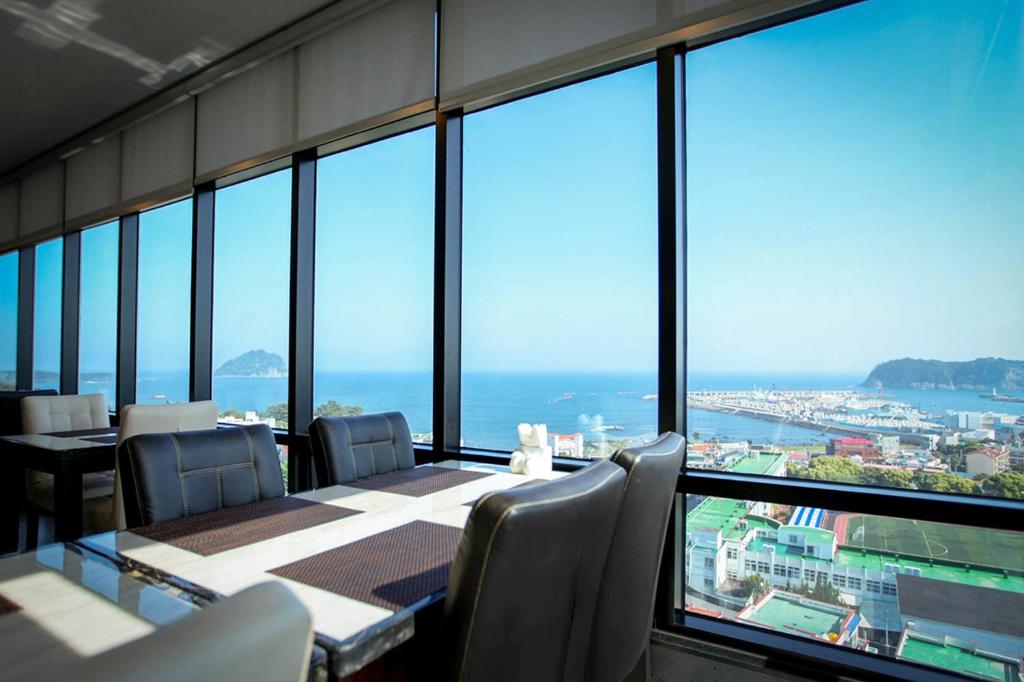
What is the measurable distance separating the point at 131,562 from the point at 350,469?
36.7 inches

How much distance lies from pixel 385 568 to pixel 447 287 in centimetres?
185

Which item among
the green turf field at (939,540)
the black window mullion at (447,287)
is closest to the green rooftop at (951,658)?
the green turf field at (939,540)

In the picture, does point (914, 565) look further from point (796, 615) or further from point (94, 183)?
point (94, 183)

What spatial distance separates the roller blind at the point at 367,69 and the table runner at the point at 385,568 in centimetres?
229

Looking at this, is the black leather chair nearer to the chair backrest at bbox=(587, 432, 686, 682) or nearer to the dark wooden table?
the chair backrest at bbox=(587, 432, 686, 682)

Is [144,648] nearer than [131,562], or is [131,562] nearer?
[144,648]

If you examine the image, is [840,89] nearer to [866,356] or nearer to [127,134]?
[866,356]

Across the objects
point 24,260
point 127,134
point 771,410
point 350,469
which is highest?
point 127,134

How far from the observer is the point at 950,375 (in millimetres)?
1754

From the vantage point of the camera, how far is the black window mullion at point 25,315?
6.11m

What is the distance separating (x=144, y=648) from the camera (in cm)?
36

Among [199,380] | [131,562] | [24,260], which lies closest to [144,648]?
[131,562]

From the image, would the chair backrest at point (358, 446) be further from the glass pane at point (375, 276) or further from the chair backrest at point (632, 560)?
the chair backrest at point (632, 560)

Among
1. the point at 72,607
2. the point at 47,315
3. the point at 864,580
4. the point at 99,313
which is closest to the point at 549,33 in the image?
the point at 864,580
